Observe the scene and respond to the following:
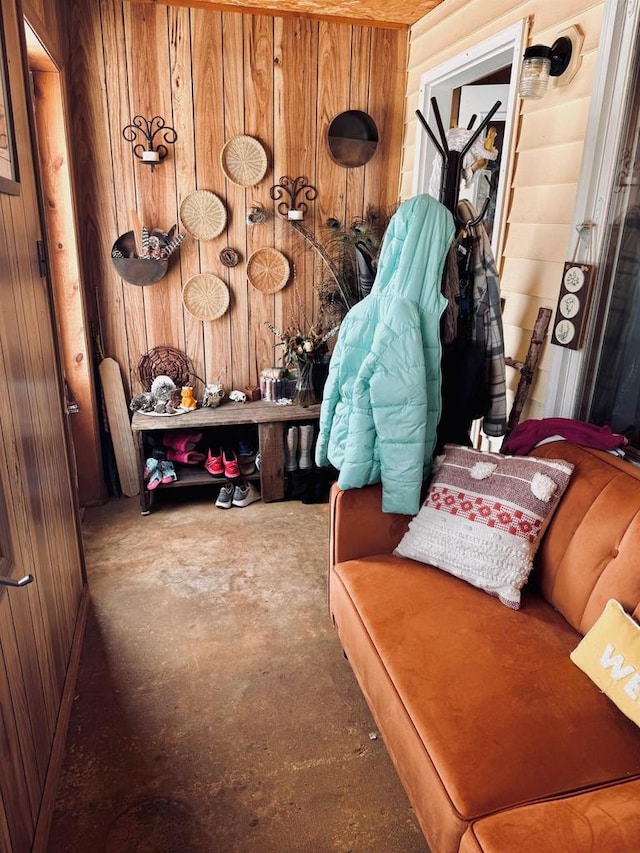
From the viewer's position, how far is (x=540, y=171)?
2.24 m

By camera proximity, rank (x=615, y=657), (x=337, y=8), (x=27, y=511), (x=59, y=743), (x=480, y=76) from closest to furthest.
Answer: (x=615, y=657)
(x=27, y=511)
(x=59, y=743)
(x=480, y=76)
(x=337, y=8)

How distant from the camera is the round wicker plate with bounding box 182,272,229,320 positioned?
11.0ft

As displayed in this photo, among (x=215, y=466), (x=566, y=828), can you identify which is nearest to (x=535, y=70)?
(x=566, y=828)

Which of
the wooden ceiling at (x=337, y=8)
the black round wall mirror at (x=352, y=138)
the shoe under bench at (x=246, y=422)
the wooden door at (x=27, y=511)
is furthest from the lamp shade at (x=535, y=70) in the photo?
the shoe under bench at (x=246, y=422)

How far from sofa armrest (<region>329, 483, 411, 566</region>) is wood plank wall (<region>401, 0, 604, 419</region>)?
796 millimetres

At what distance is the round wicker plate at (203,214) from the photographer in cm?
Answer: 323

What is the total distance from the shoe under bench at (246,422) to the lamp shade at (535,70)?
71.3 inches

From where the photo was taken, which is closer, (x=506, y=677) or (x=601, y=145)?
(x=506, y=677)

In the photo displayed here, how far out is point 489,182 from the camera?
10.9 feet

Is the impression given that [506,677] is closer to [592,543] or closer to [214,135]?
[592,543]

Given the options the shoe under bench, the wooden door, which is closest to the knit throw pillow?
the wooden door

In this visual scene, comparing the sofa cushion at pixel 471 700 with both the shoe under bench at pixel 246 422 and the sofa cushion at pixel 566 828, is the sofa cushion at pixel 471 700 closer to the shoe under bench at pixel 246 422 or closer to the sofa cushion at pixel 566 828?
the sofa cushion at pixel 566 828

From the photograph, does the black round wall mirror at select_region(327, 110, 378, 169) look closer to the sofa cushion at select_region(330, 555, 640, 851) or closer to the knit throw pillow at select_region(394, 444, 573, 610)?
the knit throw pillow at select_region(394, 444, 573, 610)

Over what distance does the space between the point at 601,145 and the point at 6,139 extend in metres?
1.76
